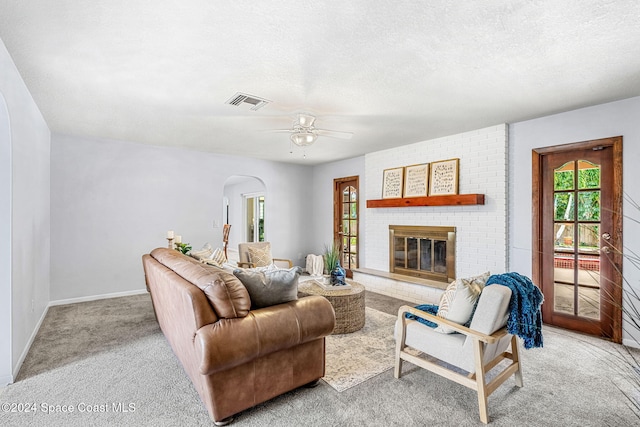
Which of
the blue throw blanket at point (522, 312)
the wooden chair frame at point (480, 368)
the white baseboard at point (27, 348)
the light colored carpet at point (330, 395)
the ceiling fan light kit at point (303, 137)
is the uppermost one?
the ceiling fan light kit at point (303, 137)

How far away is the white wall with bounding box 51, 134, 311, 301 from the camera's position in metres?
4.46

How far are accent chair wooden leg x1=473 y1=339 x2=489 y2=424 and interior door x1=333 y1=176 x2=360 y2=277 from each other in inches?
165

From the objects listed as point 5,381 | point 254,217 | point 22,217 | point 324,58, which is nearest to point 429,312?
point 324,58

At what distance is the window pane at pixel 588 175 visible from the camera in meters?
3.32

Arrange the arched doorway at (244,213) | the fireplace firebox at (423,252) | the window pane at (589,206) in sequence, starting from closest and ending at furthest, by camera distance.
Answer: the window pane at (589,206), the fireplace firebox at (423,252), the arched doorway at (244,213)

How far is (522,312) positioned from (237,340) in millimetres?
1740

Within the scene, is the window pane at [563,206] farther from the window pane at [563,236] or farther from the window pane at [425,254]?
the window pane at [425,254]

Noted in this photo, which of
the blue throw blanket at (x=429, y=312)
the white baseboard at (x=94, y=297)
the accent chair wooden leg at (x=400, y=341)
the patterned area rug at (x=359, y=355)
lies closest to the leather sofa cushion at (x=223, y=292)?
the patterned area rug at (x=359, y=355)

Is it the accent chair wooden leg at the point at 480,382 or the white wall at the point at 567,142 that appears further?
the white wall at the point at 567,142

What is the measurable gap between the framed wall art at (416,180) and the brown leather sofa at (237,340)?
3.07 metres

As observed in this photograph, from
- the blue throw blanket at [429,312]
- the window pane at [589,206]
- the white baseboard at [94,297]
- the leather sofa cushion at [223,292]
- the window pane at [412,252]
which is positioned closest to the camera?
the leather sofa cushion at [223,292]

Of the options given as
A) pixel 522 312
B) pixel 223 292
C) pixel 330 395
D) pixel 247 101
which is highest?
pixel 247 101

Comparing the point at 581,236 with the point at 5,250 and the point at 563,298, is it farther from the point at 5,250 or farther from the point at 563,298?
the point at 5,250

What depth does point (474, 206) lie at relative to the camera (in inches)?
167
